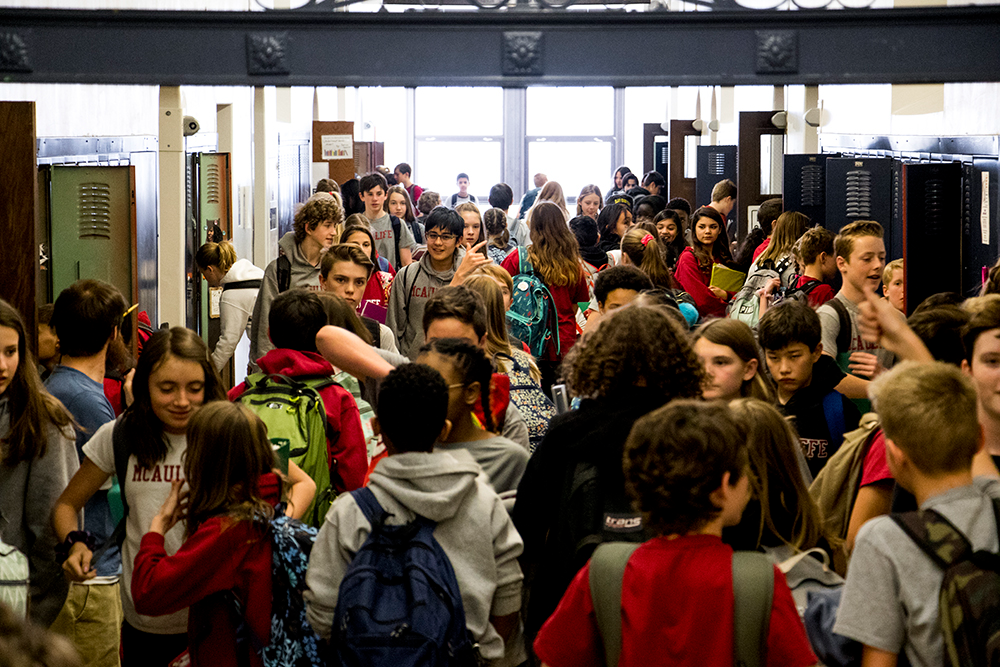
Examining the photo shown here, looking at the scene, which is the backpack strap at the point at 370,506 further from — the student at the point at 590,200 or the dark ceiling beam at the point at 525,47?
the student at the point at 590,200

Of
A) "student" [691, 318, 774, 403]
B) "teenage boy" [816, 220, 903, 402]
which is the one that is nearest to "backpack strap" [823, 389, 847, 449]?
"student" [691, 318, 774, 403]

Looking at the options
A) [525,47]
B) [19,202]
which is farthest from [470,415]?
[525,47]

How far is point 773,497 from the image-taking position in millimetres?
2740

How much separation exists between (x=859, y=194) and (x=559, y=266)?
3050mm

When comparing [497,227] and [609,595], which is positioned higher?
[497,227]

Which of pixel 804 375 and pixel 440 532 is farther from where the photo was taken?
pixel 804 375

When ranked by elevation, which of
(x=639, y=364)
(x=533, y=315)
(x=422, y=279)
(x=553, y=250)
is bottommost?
(x=533, y=315)

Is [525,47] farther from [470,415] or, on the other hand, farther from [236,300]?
[470,415]

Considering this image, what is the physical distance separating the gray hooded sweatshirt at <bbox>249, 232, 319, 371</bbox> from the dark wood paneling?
1.97 meters

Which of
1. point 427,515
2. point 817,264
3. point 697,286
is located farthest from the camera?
point 697,286

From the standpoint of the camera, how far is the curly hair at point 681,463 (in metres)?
2.27

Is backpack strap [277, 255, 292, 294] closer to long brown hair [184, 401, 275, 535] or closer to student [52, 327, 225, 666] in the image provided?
student [52, 327, 225, 666]

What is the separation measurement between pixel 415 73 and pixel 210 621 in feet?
17.6

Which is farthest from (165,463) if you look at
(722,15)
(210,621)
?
(722,15)
